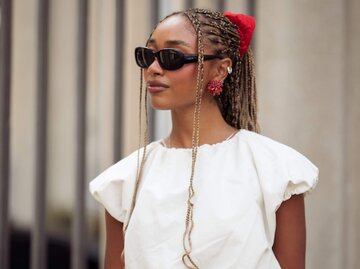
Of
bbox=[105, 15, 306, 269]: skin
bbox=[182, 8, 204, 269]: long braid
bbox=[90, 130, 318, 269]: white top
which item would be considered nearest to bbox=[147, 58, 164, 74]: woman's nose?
bbox=[105, 15, 306, 269]: skin

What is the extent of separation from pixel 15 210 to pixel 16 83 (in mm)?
1226

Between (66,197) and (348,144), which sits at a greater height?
(348,144)

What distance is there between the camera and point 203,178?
87.5 inches

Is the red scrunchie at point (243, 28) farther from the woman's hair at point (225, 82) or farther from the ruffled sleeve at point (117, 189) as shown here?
the ruffled sleeve at point (117, 189)

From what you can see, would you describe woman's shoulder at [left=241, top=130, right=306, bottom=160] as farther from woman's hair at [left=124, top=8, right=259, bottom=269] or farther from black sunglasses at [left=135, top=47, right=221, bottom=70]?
black sunglasses at [left=135, top=47, right=221, bottom=70]

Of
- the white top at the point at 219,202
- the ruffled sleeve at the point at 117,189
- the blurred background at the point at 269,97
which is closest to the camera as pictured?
the white top at the point at 219,202

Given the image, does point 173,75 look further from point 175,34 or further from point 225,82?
point 225,82

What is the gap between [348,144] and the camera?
12.7 feet

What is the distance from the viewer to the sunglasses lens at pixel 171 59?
218 cm

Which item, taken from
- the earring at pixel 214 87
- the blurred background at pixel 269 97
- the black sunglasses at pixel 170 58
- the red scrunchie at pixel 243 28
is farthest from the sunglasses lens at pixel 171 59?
the blurred background at pixel 269 97

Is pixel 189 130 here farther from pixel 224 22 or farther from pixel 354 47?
pixel 354 47

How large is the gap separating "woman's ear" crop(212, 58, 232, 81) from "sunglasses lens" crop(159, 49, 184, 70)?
14 centimetres

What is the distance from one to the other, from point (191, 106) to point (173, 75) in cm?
13

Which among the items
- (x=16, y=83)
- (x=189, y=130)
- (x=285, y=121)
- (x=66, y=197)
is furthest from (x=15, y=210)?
(x=189, y=130)
